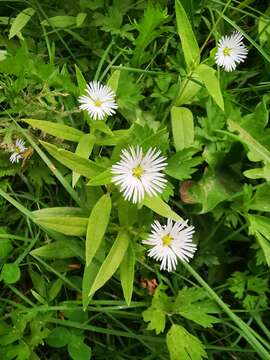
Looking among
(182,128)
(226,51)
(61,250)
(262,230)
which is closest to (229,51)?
(226,51)

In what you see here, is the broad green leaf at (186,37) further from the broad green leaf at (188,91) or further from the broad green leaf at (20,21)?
the broad green leaf at (20,21)

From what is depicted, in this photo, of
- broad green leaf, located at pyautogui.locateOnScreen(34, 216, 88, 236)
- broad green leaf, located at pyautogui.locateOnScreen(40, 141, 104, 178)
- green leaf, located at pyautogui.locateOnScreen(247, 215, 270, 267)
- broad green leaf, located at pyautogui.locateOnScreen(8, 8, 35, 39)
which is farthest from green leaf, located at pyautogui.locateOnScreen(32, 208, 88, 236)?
broad green leaf, located at pyautogui.locateOnScreen(8, 8, 35, 39)

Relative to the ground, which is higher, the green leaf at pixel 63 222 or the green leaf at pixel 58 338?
the green leaf at pixel 63 222

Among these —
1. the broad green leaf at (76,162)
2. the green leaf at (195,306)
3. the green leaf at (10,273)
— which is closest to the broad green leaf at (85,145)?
the broad green leaf at (76,162)

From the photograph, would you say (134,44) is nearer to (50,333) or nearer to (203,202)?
(203,202)

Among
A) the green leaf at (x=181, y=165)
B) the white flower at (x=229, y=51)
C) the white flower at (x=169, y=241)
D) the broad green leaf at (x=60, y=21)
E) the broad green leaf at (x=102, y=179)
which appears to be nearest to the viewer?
the broad green leaf at (x=102, y=179)

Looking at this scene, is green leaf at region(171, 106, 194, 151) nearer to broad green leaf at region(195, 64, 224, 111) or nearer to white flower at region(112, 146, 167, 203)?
broad green leaf at region(195, 64, 224, 111)
